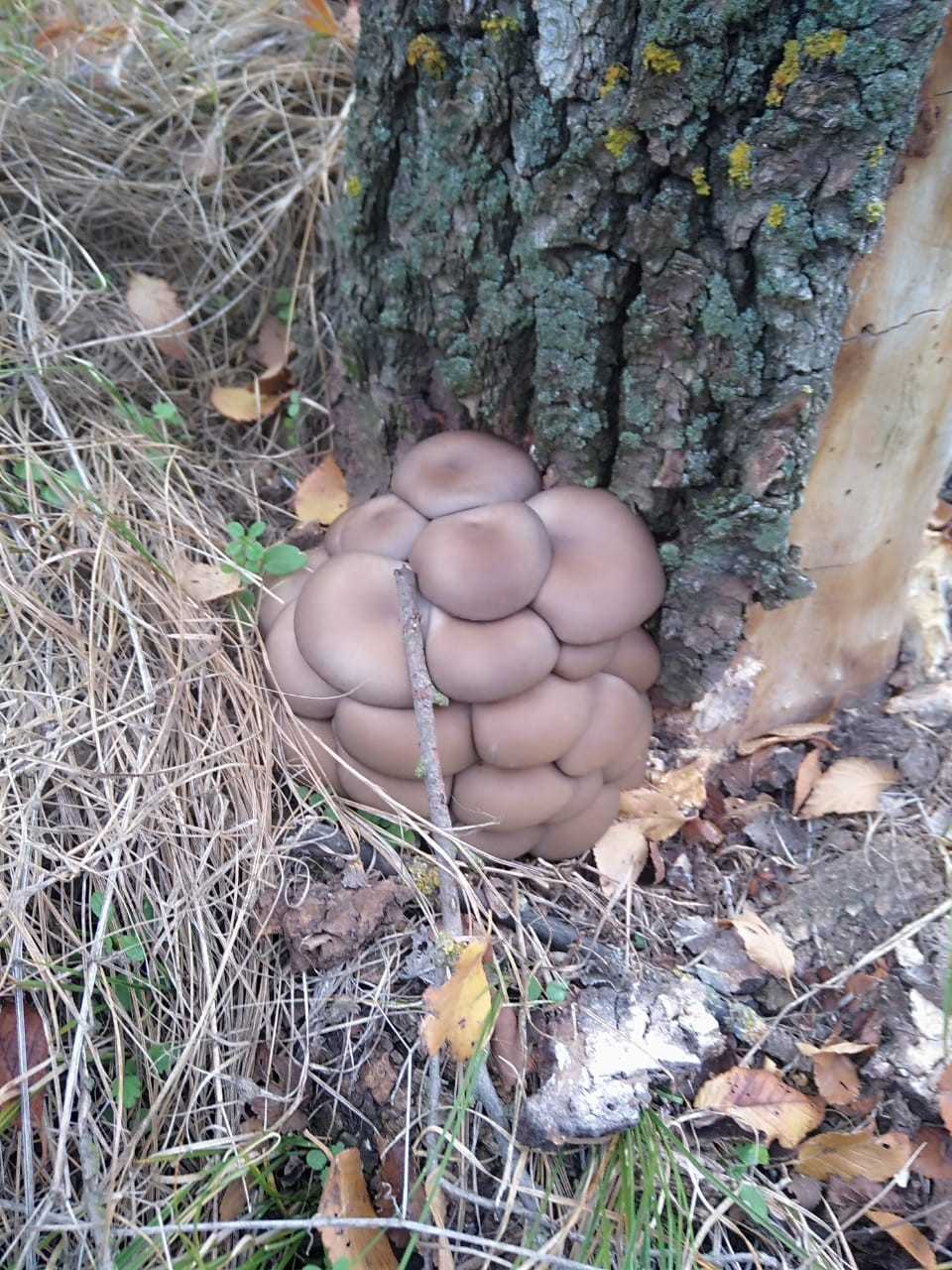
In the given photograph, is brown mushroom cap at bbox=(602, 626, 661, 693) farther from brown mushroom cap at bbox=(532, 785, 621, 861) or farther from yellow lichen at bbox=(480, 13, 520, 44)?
yellow lichen at bbox=(480, 13, 520, 44)

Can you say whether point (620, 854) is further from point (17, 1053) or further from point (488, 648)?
point (17, 1053)

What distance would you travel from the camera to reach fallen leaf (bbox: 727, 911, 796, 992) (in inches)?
66.0

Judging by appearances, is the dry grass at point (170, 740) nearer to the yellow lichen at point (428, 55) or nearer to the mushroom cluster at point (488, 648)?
the mushroom cluster at point (488, 648)

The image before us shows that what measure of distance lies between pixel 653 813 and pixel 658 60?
1.41 metres

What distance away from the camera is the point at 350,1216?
1.40 m

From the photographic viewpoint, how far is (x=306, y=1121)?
5.05ft

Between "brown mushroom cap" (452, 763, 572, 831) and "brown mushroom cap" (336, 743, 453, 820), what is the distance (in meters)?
0.05

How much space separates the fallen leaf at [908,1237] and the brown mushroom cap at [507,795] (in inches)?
33.9

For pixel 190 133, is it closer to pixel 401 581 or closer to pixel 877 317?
pixel 401 581

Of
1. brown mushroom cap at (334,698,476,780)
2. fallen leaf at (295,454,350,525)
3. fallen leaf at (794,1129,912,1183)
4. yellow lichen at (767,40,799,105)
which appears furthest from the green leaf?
fallen leaf at (794,1129,912,1183)

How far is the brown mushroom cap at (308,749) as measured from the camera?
182cm

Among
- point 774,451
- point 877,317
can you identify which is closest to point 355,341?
point 774,451

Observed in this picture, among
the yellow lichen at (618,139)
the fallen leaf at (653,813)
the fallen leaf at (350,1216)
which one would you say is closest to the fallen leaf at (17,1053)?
the fallen leaf at (350,1216)

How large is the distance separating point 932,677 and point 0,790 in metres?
2.03
